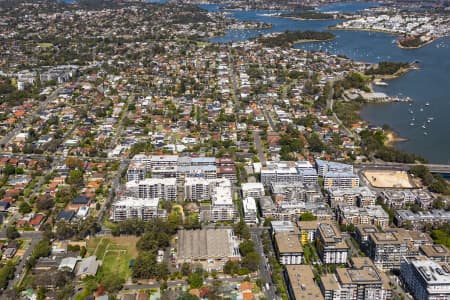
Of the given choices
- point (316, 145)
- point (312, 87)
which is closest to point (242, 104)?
point (312, 87)

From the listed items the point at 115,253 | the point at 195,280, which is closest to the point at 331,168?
the point at 195,280

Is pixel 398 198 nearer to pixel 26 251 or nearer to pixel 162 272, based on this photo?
pixel 162 272

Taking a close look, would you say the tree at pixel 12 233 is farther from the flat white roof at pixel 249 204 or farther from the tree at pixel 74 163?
the flat white roof at pixel 249 204

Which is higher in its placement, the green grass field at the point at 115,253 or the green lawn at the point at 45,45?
the green grass field at the point at 115,253

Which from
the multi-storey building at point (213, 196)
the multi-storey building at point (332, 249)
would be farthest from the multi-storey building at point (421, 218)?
the multi-storey building at point (213, 196)

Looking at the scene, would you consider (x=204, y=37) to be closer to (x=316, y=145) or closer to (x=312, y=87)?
(x=312, y=87)
